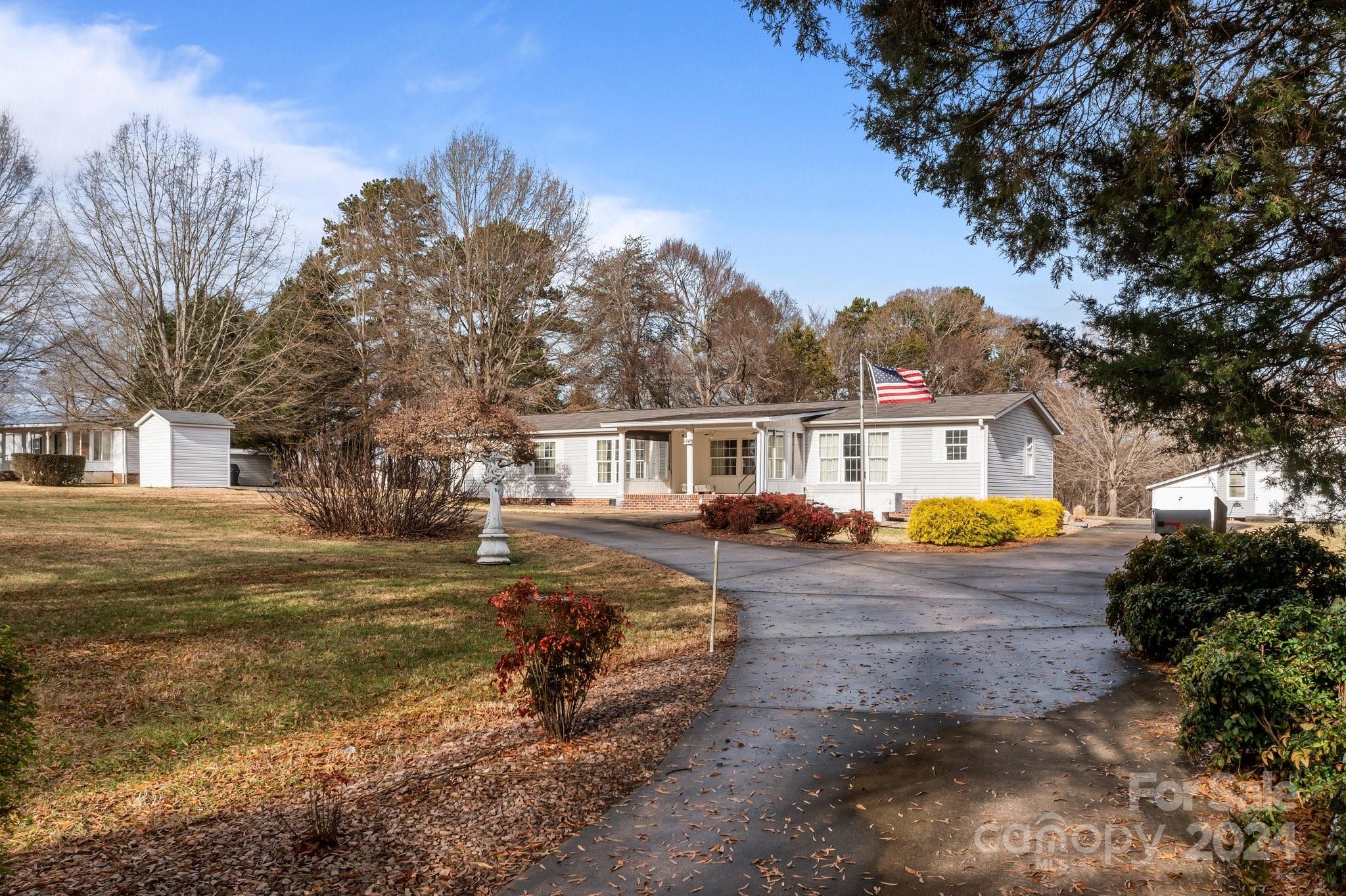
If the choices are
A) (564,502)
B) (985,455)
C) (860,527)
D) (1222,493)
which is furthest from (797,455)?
(1222,493)

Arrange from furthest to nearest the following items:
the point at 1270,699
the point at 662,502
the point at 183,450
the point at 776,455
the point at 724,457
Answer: the point at 724,457
the point at 662,502
the point at 776,455
the point at 183,450
the point at 1270,699

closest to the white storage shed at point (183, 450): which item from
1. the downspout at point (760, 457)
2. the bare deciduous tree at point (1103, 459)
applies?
the downspout at point (760, 457)

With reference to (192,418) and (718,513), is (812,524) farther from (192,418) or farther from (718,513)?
(192,418)

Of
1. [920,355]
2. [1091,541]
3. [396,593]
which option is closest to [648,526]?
[1091,541]

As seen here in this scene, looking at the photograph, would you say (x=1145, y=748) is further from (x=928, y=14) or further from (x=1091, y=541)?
(x=1091, y=541)

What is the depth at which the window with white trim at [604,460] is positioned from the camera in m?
29.6

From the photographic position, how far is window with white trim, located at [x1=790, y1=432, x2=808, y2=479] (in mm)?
26906

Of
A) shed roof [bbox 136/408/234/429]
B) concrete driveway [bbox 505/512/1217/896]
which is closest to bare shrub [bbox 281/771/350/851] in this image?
concrete driveway [bbox 505/512/1217/896]

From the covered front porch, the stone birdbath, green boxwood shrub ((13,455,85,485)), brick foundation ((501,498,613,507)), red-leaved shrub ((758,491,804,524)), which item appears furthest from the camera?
brick foundation ((501,498,613,507))

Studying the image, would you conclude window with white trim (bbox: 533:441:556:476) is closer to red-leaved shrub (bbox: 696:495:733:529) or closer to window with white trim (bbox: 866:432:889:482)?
red-leaved shrub (bbox: 696:495:733:529)

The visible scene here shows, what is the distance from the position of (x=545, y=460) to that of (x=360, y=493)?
48.6 ft

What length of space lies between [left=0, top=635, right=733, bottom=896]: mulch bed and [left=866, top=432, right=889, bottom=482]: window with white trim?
69.7ft

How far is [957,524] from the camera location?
59.6 feet

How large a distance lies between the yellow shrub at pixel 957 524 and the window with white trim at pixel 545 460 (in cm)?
1528
